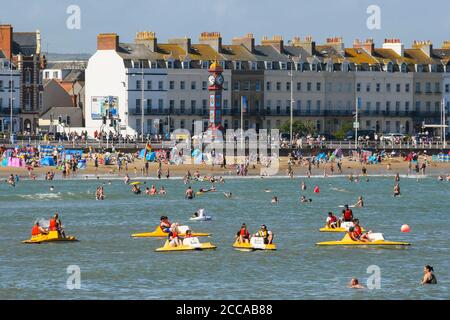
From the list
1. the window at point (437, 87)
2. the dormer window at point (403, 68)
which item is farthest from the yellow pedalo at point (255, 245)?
the window at point (437, 87)

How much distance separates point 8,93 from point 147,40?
51.9ft

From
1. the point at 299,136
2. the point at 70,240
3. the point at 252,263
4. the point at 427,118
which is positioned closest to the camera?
the point at 252,263

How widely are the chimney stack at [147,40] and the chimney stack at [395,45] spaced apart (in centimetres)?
3071

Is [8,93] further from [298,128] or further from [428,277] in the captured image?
[428,277]

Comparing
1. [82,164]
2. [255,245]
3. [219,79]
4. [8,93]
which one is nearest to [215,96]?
[219,79]

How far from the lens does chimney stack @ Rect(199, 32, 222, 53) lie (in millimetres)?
168250

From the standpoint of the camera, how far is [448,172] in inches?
5714

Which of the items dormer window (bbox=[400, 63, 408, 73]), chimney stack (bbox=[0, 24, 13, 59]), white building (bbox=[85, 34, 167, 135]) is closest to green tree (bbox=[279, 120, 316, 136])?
white building (bbox=[85, 34, 167, 135])

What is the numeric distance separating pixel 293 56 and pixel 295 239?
9077 cm

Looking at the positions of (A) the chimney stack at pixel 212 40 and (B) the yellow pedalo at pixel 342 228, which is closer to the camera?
(B) the yellow pedalo at pixel 342 228

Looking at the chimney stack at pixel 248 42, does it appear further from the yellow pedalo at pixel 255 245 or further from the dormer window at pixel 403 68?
the yellow pedalo at pixel 255 245

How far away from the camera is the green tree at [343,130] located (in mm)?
163012
